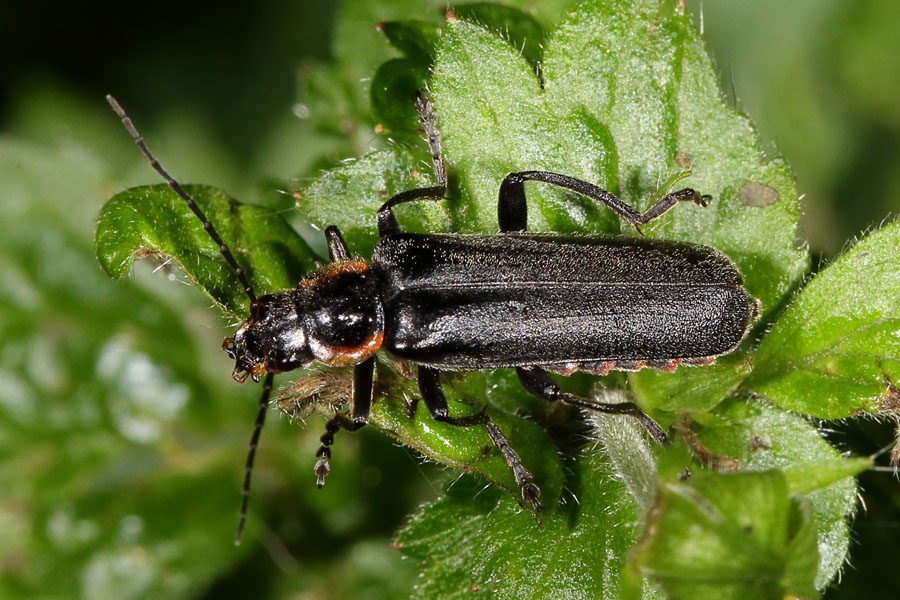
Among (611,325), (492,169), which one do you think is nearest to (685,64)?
(492,169)

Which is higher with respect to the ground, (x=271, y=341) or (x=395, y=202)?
(x=395, y=202)

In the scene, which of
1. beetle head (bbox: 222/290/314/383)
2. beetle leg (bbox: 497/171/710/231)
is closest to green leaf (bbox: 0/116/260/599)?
beetle head (bbox: 222/290/314/383)

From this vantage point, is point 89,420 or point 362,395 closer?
point 362,395

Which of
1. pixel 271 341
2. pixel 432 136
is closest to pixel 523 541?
pixel 271 341

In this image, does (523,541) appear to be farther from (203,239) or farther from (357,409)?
(203,239)

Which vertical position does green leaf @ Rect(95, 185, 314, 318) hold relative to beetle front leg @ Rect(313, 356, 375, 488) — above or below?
above

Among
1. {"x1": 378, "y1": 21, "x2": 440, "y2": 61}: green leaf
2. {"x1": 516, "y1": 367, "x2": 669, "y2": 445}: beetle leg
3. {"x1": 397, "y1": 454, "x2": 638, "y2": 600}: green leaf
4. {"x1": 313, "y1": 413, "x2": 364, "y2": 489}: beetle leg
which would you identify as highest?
{"x1": 378, "y1": 21, "x2": 440, "y2": 61}: green leaf

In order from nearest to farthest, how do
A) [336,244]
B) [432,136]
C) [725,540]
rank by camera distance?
[725,540]
[432,136]
[336,244]

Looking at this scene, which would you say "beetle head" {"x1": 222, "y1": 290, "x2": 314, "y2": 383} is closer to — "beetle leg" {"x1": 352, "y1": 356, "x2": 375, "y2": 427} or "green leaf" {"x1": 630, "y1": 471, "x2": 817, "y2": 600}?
"beetle leg" {"x1": 352, "y1": 356, "x2": 375, "y2": 427}
